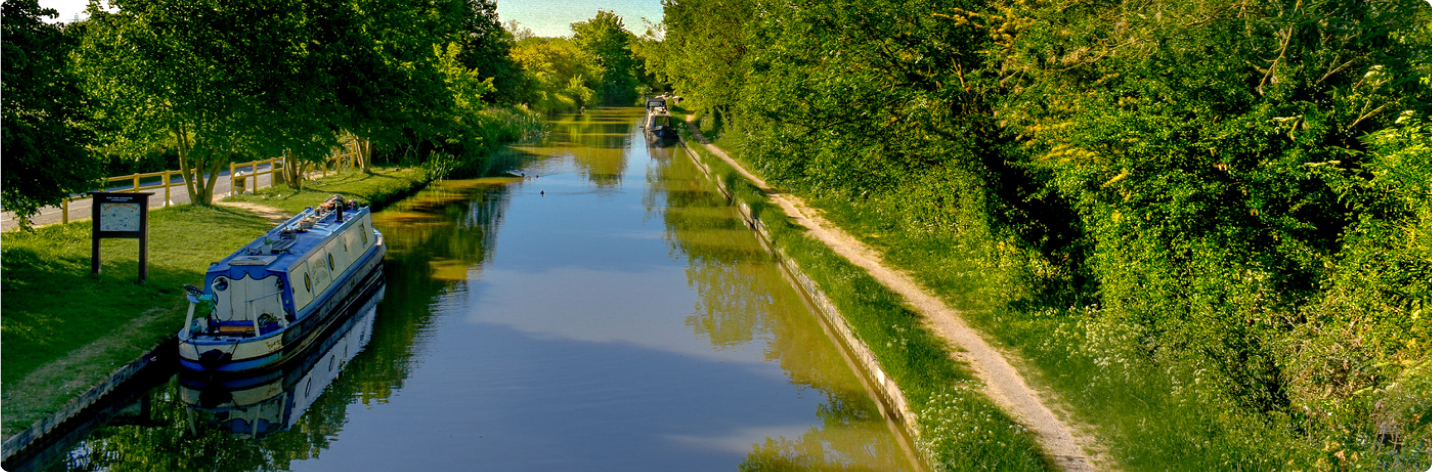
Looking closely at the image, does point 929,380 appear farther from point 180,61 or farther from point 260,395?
point 180,61

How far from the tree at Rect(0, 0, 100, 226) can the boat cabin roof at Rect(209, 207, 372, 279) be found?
2.62 meters

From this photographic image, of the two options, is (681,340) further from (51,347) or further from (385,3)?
(385,3)

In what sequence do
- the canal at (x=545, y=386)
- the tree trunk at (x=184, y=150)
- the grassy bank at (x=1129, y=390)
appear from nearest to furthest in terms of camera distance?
the grassy bank at (x=1129, y=390)
the canal at (x=545, y=386)
the tree trunk at (x=184, y=150)

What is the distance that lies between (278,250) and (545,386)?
16.1 feet

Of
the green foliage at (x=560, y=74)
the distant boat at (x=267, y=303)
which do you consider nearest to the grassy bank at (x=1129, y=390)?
the distant boat at (x=267, y=303)

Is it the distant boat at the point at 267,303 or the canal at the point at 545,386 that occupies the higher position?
the distant boat at the point at 267,303

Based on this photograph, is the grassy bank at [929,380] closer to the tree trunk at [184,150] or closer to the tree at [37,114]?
the tree at [37,114]

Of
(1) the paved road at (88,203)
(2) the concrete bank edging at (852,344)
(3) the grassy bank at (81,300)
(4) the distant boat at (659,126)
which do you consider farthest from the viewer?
(4) the distant boat at (659,126)

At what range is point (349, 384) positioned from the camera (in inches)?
538

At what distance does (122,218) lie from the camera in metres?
15.3

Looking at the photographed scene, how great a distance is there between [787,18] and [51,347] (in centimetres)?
1390

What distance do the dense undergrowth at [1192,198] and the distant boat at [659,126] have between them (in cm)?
4369

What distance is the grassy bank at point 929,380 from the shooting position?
940 centimetres

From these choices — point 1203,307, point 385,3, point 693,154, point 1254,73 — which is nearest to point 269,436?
point 1203,307
